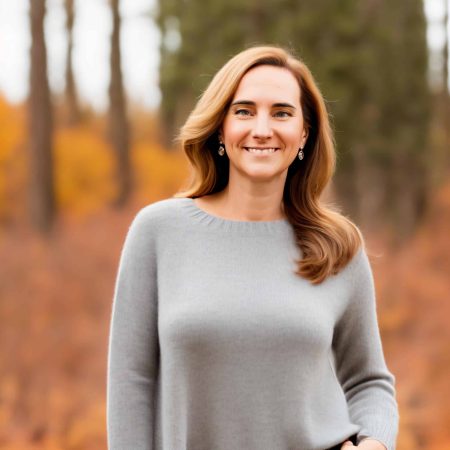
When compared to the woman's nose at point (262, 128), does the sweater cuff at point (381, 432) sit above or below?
below

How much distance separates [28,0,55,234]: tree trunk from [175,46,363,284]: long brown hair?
10.9 m

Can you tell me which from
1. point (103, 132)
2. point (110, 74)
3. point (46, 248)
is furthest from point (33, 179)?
point (103, 132)

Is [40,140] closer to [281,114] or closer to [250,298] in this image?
[281,114]

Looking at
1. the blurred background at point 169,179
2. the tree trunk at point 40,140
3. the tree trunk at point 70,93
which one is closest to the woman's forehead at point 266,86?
the blurred background at point 169,179

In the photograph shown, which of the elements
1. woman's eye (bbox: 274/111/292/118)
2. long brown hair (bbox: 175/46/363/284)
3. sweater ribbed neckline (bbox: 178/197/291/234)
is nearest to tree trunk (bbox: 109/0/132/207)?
long brown hair (bbox: 175/46/363/284)

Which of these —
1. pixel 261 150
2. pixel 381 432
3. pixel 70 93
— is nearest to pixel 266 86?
pixel 261 150

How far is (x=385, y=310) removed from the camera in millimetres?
10602

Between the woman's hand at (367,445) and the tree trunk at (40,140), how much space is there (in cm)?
1116

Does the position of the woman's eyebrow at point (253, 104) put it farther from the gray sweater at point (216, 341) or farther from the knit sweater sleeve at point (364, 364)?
the knit sweater sleeve at point (364, 364)

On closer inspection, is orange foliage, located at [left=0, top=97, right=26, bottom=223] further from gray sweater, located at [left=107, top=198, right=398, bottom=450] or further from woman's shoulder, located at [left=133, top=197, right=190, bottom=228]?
gray sweater, located at [left=107, top=198, right=398, bottom=450]

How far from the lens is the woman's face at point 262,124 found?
280 centimetres

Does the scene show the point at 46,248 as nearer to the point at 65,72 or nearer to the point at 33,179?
the point at 33,179

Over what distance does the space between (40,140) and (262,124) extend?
11413 mm

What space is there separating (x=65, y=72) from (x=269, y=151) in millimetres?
20249
